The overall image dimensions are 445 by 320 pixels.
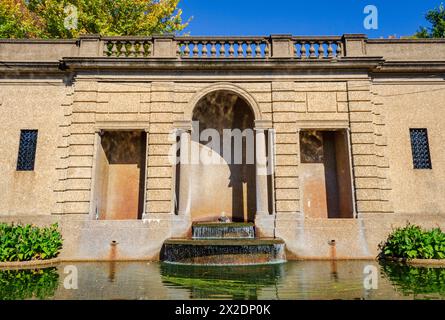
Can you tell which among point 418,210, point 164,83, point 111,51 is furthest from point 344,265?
point 111,51

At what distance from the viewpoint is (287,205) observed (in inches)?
493

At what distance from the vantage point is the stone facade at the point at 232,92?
12430 mm

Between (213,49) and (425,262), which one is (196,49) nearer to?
(213,49)

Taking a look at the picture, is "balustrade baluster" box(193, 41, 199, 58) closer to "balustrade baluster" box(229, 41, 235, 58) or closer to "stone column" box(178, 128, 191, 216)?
"balustrade baluster" box(229, 41, 235, 58)

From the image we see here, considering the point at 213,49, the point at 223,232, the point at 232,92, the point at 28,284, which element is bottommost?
the point at 28,284

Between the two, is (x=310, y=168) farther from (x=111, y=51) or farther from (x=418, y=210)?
(x=111, y=51)

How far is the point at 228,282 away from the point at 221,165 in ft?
27.9

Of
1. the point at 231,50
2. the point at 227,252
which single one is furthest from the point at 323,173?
the point at 231,50

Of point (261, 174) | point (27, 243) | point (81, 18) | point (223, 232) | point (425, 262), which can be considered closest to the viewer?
point (425, 262)

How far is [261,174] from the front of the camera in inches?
516

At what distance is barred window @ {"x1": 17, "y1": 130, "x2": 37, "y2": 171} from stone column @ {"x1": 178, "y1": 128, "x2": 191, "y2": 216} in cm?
639

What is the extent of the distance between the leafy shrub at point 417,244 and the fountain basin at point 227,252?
428cm

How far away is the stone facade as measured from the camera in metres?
12.4

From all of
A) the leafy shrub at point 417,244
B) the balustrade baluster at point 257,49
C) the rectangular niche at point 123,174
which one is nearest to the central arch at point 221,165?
the balustrade baluster at point 257,49
